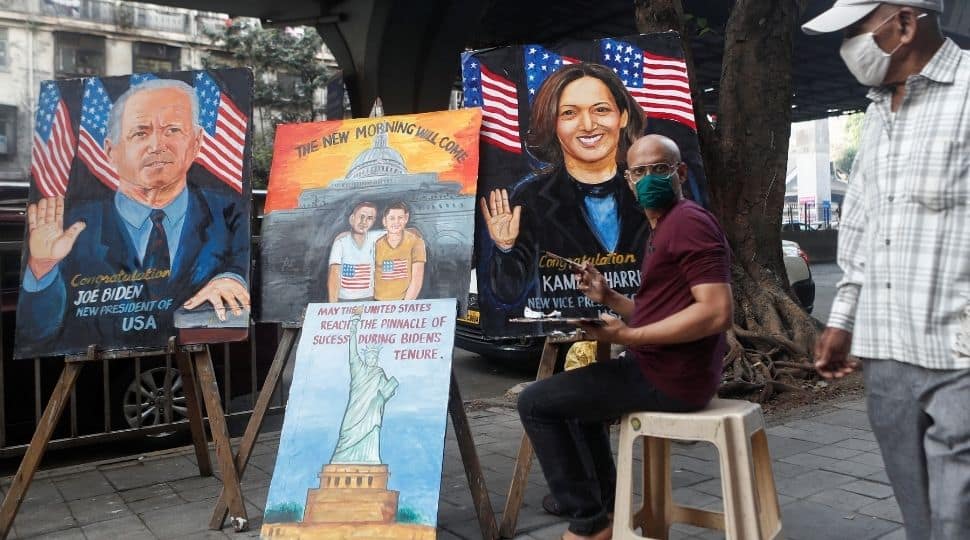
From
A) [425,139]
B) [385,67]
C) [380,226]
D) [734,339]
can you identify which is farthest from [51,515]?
[385,67]

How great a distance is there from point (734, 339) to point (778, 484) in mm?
2334

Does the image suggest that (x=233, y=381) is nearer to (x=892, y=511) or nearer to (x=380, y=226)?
(x=380, y=226)

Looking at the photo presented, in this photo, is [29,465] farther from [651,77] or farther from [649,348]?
[651,77]

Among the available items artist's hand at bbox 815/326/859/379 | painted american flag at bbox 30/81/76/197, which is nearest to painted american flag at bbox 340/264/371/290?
painted american flag at bbox 30/81/76/197

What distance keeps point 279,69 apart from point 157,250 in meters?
24.4

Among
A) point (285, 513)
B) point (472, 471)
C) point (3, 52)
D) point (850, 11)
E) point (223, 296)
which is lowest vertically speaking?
point (285, 513)

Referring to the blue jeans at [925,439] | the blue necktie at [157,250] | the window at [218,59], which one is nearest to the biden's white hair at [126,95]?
the blue necktie at [157,250]

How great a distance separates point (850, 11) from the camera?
7.22 ft

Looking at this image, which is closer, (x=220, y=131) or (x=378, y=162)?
(x=378, y=162)

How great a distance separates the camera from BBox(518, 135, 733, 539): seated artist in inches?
105

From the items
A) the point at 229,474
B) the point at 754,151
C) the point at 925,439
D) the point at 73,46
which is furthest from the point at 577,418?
the point at 73,46

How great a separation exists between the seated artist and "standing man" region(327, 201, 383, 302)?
0.94 metres

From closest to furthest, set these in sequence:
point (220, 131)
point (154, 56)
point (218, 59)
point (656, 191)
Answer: point (656, 191) < point (220, 131) < point (218, 59) < point (154, 56)

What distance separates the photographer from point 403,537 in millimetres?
3057
